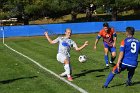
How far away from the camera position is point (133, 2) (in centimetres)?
6875

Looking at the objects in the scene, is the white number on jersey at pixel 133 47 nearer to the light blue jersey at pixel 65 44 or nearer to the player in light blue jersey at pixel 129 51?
the player in light blue jersey at pixel 129 51

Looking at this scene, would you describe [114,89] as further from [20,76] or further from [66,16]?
[66,16]

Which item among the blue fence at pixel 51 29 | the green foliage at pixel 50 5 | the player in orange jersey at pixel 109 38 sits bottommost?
the blue fence at pixel 51 29

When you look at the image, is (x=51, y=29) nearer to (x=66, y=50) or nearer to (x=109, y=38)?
(x=109, y=38)

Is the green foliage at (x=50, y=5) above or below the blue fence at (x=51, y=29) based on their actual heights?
above

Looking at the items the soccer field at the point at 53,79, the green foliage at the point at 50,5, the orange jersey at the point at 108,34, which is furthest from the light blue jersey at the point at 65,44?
the green foliage at the point at 50,5

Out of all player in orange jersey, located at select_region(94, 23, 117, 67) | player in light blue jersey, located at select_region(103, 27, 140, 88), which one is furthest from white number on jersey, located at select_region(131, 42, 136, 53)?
player in orange jersey, located at select_region(94, 23, 117, 67)

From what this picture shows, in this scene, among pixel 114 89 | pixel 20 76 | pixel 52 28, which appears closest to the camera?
pixel 114 89

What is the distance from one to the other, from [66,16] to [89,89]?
242 ft

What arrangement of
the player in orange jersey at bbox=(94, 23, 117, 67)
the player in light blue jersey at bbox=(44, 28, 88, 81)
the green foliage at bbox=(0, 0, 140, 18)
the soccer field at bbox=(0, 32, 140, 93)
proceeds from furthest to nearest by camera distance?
the green foliage at bbox=(0, 0, 140, 18)
the player in orange jersey at bbox=(94, 23, 117, 67)
the player in light blue jersey at bbox=(44, 28, 88, 81)
the soccer field at bbox=(0, 32, 140, 93)

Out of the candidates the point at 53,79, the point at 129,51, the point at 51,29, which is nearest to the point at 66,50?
the point at 53,79

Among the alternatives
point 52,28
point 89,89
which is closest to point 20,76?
point 89,89

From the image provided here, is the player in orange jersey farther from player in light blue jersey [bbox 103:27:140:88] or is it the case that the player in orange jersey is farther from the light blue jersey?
player in light blue jersey [bbox 103:27:140:88]

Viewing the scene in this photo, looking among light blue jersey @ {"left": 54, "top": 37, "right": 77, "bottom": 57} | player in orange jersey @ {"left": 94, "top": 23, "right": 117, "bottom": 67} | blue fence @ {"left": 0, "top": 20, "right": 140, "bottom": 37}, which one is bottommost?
blue fence @ {"left": 0, "top": 20, "right": 140, "bottom": 37}
